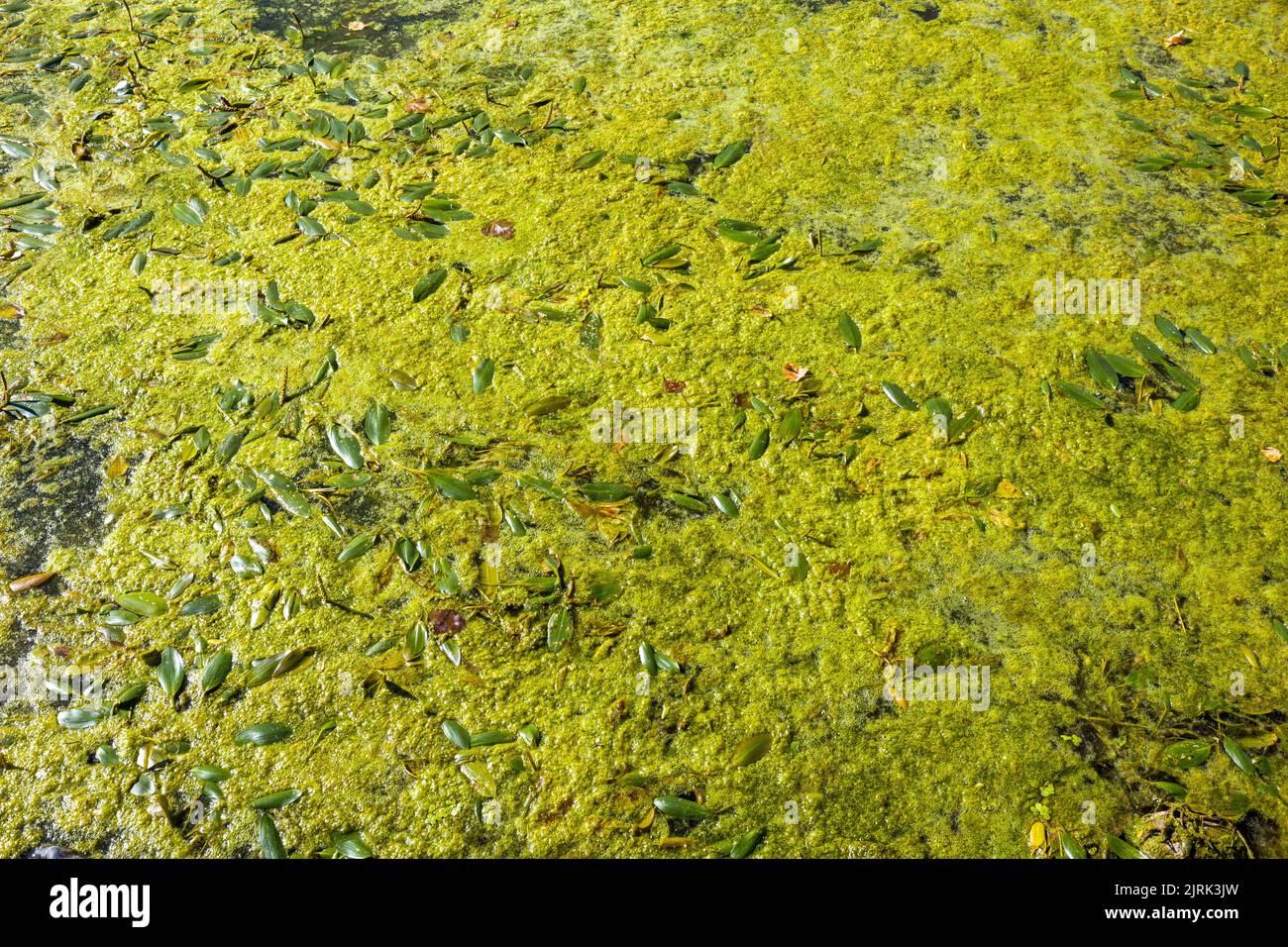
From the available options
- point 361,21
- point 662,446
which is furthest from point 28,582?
point 361,21

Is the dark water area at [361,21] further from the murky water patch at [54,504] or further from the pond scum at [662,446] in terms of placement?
the murky water patch at [54,504]

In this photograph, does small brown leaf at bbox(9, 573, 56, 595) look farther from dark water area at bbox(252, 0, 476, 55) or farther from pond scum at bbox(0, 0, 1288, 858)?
dark water area at bbox(252, 0, 476, 55)

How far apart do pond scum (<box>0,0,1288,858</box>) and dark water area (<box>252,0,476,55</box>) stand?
0.16m

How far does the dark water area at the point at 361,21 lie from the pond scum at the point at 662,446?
16 centimetres

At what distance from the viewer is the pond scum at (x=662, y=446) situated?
5.15 feet

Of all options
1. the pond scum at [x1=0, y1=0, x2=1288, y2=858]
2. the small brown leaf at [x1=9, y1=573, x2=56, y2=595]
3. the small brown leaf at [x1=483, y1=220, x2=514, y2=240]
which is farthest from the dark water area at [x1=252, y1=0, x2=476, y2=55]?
the small brown leaf at [x1=9, y1=573, x2=56, y2=595]

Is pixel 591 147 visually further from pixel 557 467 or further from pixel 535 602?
pixel 535 602

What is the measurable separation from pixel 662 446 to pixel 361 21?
247 cm

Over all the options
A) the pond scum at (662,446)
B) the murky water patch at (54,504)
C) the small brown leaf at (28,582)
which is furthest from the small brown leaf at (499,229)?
the small brown leaf at (28,582)

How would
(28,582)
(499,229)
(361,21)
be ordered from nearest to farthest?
1. (28,582)
2. (499,229)
3. (361,21)

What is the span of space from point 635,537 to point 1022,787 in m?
0.86

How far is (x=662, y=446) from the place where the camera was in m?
2.04

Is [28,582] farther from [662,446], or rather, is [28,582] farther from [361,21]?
[361,21]

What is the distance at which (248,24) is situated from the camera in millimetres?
3465
